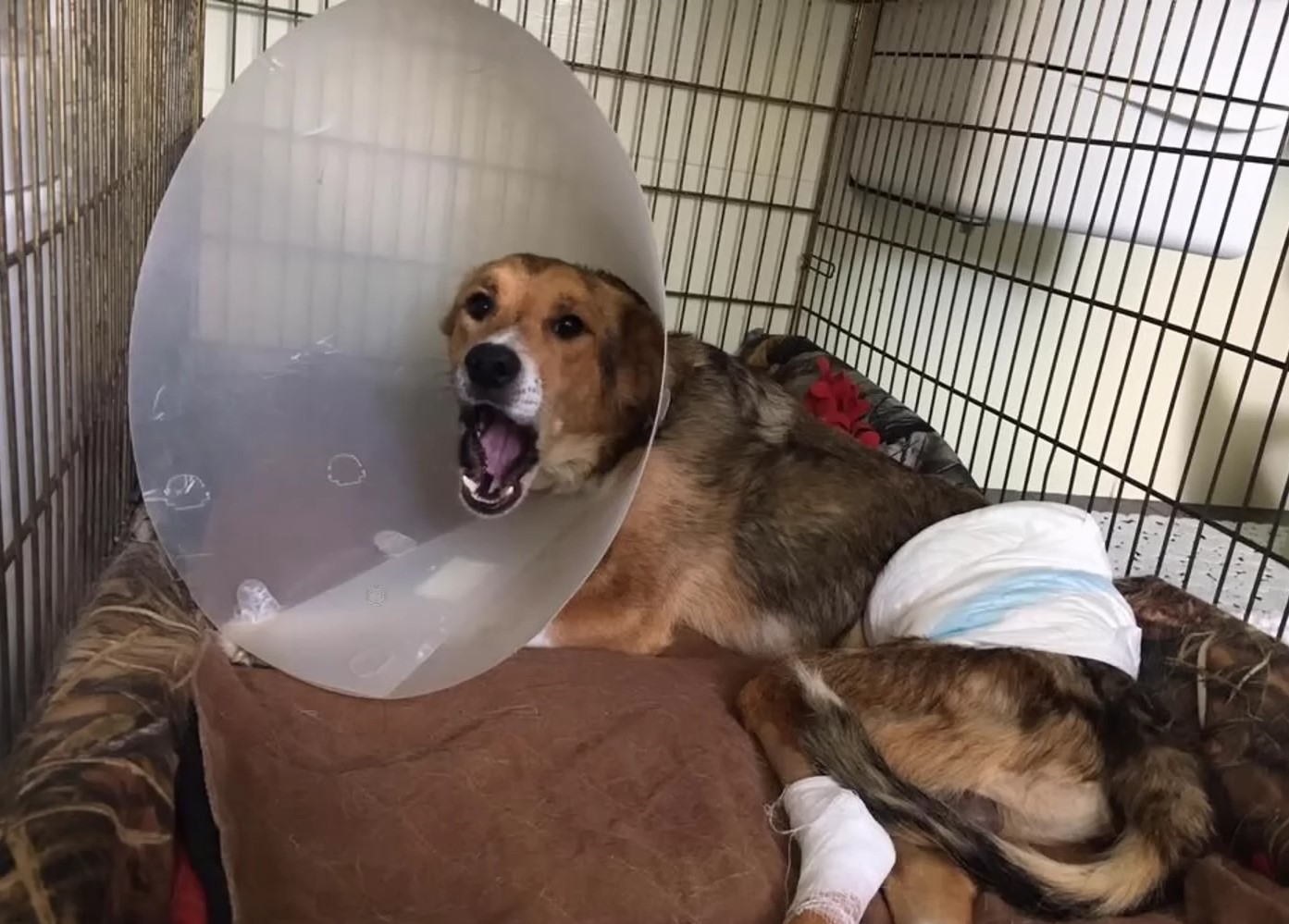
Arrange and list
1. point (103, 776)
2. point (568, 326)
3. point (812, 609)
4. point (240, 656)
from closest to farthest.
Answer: point (103, 776)
point (240, 656)
point (568, 326)
point (812, 609)

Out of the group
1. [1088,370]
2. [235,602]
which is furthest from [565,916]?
[1088,370]

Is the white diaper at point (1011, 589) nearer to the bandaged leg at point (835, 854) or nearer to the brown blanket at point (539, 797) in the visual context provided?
the brown blanket at point (539, 797)

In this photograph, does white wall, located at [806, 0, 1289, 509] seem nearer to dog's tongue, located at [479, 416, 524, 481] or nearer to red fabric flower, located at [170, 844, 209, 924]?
dog's tongue, located at [479, 416, 524, 481]

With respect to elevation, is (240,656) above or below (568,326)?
below

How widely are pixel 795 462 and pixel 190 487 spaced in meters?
1.04

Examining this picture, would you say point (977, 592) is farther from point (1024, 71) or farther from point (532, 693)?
point (1024, 71)

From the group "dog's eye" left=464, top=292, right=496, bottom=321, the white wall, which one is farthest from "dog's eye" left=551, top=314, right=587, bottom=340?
the white wall

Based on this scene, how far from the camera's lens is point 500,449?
176 centimetres

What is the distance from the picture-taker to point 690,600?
1904 mm

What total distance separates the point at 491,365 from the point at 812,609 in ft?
2.39

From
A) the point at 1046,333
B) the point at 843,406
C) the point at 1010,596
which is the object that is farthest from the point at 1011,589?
the point at 1046,333

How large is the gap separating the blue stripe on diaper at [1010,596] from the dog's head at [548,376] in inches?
23.0

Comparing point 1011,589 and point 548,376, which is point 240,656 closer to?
point 548,376

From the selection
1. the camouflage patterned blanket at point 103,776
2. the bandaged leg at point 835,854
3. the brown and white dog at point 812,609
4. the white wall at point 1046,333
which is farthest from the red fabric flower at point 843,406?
the camouflage patterned blanket at point 103,776
